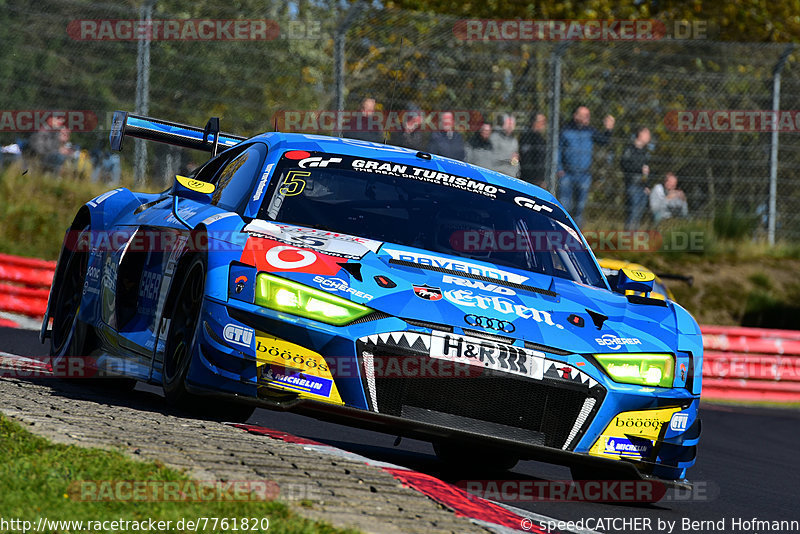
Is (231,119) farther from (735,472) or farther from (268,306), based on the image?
(268,306)

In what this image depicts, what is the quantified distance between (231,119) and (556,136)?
394cm

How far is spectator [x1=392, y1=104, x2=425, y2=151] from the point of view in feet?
47.4

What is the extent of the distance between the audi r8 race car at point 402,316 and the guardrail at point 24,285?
683 cm

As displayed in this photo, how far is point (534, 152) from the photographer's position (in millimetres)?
15430

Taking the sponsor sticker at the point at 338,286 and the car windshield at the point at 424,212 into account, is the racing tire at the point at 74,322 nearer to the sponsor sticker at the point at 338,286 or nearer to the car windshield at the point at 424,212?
the car windshield at the point at 424,212

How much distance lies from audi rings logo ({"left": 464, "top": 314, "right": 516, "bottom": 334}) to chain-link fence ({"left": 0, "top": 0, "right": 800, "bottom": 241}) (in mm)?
9841

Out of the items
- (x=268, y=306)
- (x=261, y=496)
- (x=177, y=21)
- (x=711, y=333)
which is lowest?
(x=711, y=333)

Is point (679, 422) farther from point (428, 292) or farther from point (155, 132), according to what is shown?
point (155, 132)

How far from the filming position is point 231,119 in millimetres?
15547

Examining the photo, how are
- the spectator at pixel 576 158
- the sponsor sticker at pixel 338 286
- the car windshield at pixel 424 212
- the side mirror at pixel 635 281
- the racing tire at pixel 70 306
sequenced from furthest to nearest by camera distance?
1. the spectator at pixel 576 158
2. the racing tire at pixel 70 306
3. the side mirror at pixel 635 281
4. the car windshield at pixel 424 212
5. the sponsor sticker at pixel 338 286

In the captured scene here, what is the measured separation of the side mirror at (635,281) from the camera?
605cm

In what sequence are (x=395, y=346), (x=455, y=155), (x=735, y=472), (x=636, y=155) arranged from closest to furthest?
(x=395, y=346) → (x=735, y=472) → (x=455, y=155) → (x=636, y=155)

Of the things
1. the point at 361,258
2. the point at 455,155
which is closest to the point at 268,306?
the point at 361,258

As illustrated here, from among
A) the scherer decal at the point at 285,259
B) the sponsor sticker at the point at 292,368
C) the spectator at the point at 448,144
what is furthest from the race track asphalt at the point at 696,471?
the spectator at the point at 448,144
